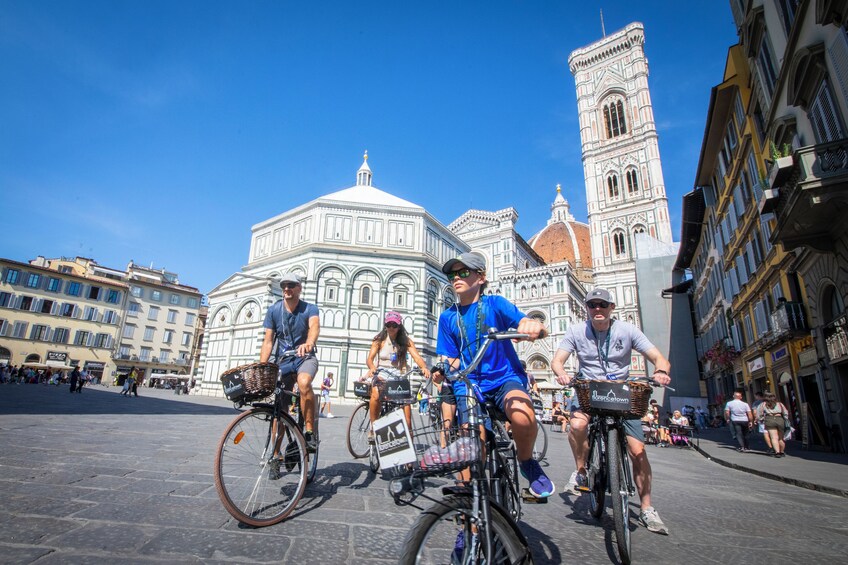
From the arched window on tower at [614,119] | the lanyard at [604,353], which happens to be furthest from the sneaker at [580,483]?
the arched window on tower at [614,119]

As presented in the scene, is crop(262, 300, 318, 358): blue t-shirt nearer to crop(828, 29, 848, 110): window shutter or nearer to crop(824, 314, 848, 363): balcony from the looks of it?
crop(828, 29, 848, 110): window shutter

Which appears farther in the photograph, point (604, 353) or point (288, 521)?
point (604, 353)

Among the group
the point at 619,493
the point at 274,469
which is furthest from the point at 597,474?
the point at 274,469

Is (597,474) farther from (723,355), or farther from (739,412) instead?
(723,355)

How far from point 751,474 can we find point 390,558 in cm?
826

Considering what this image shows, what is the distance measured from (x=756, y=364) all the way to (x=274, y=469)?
19206mm

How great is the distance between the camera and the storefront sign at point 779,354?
13246 millimetres

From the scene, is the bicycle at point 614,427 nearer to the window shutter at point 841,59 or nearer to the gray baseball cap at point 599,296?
the gray baseball cap at point 599,296

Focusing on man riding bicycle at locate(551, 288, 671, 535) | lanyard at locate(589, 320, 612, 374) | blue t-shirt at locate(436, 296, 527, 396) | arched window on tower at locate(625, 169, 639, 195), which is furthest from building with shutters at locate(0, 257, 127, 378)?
arched window on tower at locate(625, 169, 639, 195)

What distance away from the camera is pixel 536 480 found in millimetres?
2352

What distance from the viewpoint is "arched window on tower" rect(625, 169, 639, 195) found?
175 feet

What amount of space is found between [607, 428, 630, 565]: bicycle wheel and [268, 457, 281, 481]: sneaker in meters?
2.38

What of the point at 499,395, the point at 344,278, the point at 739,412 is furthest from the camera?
the point at 344,278

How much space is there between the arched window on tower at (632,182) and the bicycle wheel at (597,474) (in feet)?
188
